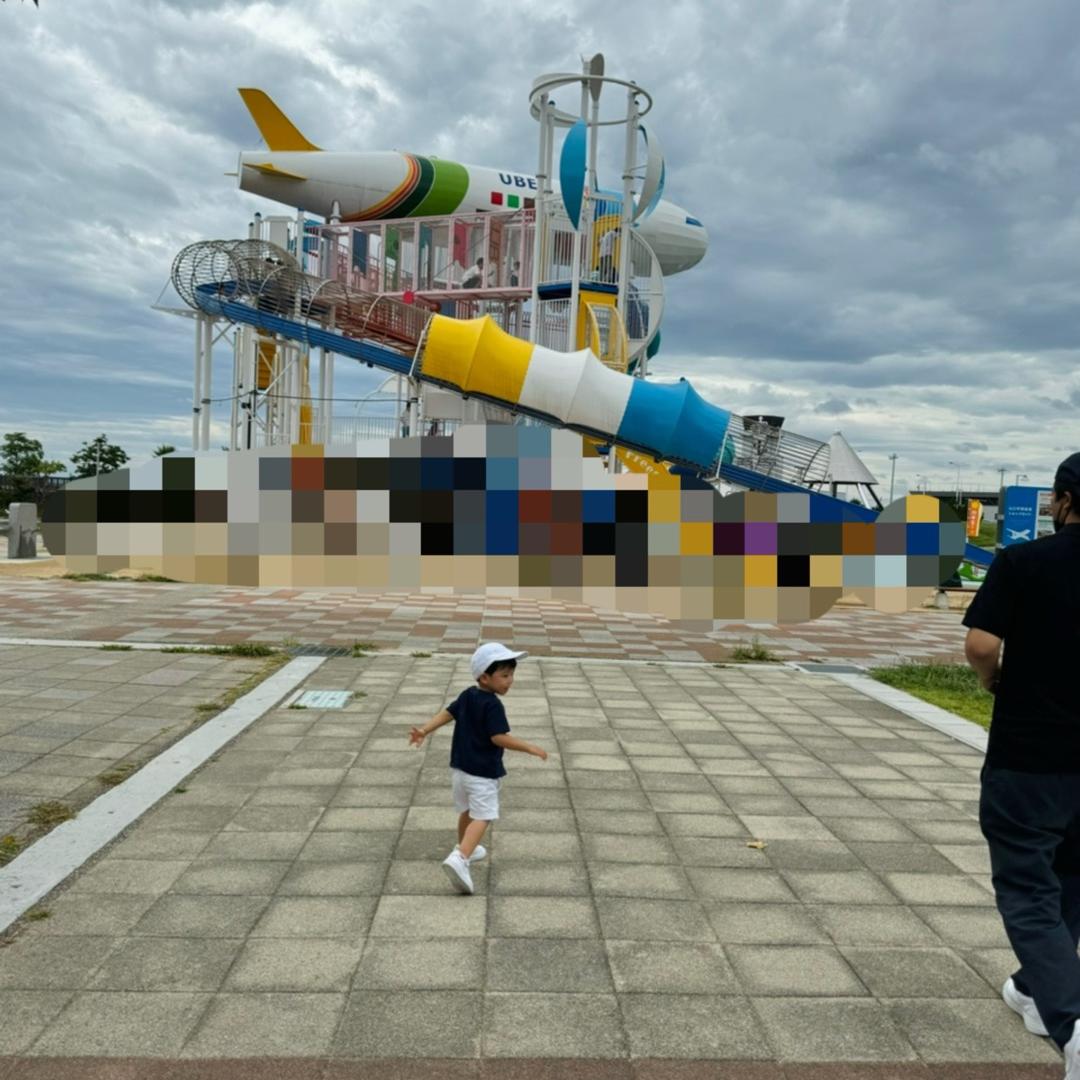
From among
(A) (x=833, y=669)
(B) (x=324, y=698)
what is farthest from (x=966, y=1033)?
(A) (x=833, y=669)

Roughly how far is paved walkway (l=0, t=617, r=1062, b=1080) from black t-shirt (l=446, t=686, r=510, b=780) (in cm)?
49

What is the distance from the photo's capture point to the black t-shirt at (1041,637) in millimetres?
2508

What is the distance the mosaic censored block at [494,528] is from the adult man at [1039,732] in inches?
369

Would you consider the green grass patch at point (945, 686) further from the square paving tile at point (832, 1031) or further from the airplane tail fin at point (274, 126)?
the airplane tail fin at point (274, 126)

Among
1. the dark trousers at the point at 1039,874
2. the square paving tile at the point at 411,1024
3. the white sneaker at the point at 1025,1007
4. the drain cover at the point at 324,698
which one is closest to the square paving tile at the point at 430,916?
the square paving tile at the point at 411,1024

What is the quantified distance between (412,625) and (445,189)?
18.2 meters

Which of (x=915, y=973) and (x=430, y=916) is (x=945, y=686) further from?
(x=430, y=916)

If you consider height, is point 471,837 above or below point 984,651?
below

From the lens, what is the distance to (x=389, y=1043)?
263 cm

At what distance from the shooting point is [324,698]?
7.13 m

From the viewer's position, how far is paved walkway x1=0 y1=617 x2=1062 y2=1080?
8.63 feet

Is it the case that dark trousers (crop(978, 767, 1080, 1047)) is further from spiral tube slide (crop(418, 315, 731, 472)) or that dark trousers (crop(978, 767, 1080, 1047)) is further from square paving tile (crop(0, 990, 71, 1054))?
spiral tube slide (crop(418, 315, 731, 472))

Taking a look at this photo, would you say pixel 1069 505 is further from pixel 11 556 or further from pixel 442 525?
pixel 11 556

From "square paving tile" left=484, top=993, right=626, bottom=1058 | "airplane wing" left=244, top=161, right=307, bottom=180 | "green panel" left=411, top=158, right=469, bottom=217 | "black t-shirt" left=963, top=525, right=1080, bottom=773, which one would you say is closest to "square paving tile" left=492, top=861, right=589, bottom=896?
"square paving tile" left=484, top=993, right=626, bottom=1058
